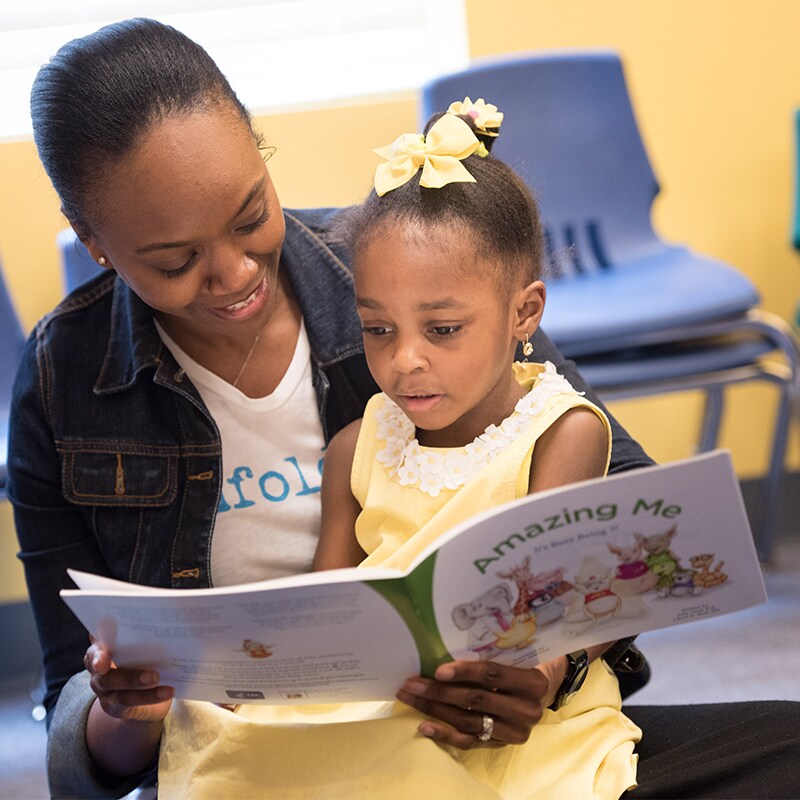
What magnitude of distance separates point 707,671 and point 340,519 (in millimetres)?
1215

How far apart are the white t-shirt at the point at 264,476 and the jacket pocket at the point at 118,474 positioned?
0.21ft

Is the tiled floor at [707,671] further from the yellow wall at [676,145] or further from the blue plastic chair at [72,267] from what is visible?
the blue plastic chair at [72,267]

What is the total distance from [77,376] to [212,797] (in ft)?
1.54

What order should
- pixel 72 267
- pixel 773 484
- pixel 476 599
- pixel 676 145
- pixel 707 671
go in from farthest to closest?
1. pixel 676 145
2. pixel 773 484
3. pixel 707 671
4. pixel 72 267
5. pixel 476 599

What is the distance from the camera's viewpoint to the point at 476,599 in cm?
91

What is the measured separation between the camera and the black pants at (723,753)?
1.03m

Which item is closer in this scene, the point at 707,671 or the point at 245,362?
the point at 245,362

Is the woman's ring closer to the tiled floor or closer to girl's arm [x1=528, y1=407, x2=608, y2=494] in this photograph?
girl's arm [x1=528, y1=407, x2=608, y2=494]

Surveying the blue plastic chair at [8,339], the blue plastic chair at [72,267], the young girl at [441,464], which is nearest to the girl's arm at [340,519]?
the young girl at [441,464]

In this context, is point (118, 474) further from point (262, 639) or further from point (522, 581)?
point (522, 581)

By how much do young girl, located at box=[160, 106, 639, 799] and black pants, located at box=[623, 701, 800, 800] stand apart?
0.03 meters

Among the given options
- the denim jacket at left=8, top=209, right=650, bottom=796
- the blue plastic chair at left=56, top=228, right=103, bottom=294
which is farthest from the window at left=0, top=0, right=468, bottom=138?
the denim jacket at left=8, top=209, right=650, bottom=796

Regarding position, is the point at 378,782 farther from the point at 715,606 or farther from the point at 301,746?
the point at 715,606

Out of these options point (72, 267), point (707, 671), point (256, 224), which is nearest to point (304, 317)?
point (256, 224)
